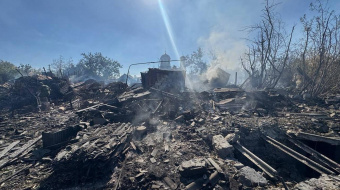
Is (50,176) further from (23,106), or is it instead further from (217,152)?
(23,106)

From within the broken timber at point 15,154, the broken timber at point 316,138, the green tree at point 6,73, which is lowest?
the broken timber at point 15,154

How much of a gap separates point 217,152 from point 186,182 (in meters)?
1.75

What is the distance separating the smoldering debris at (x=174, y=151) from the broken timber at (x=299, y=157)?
20 millimetres

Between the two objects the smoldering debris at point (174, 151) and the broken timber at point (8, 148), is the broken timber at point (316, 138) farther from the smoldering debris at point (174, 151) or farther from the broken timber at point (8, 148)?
the broken timber at point (8, 148)

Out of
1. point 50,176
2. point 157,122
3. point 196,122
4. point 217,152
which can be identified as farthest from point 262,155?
point 50,176

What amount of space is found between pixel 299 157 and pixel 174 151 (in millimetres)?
4117

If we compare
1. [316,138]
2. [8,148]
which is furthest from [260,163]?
[8,148]

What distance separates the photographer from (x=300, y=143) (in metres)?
5.04

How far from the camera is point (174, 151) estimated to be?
200 inches

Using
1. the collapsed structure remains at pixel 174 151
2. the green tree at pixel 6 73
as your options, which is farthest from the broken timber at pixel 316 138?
the green tree at pixel 6 73

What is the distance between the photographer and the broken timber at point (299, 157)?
3930mm

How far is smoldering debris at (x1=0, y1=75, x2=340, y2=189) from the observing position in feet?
12.1

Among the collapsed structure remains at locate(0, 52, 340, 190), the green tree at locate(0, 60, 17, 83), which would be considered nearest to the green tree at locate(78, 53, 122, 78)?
the green tree at locate(0, 60, 17, 83)

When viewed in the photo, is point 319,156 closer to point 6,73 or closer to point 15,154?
point 15,154
